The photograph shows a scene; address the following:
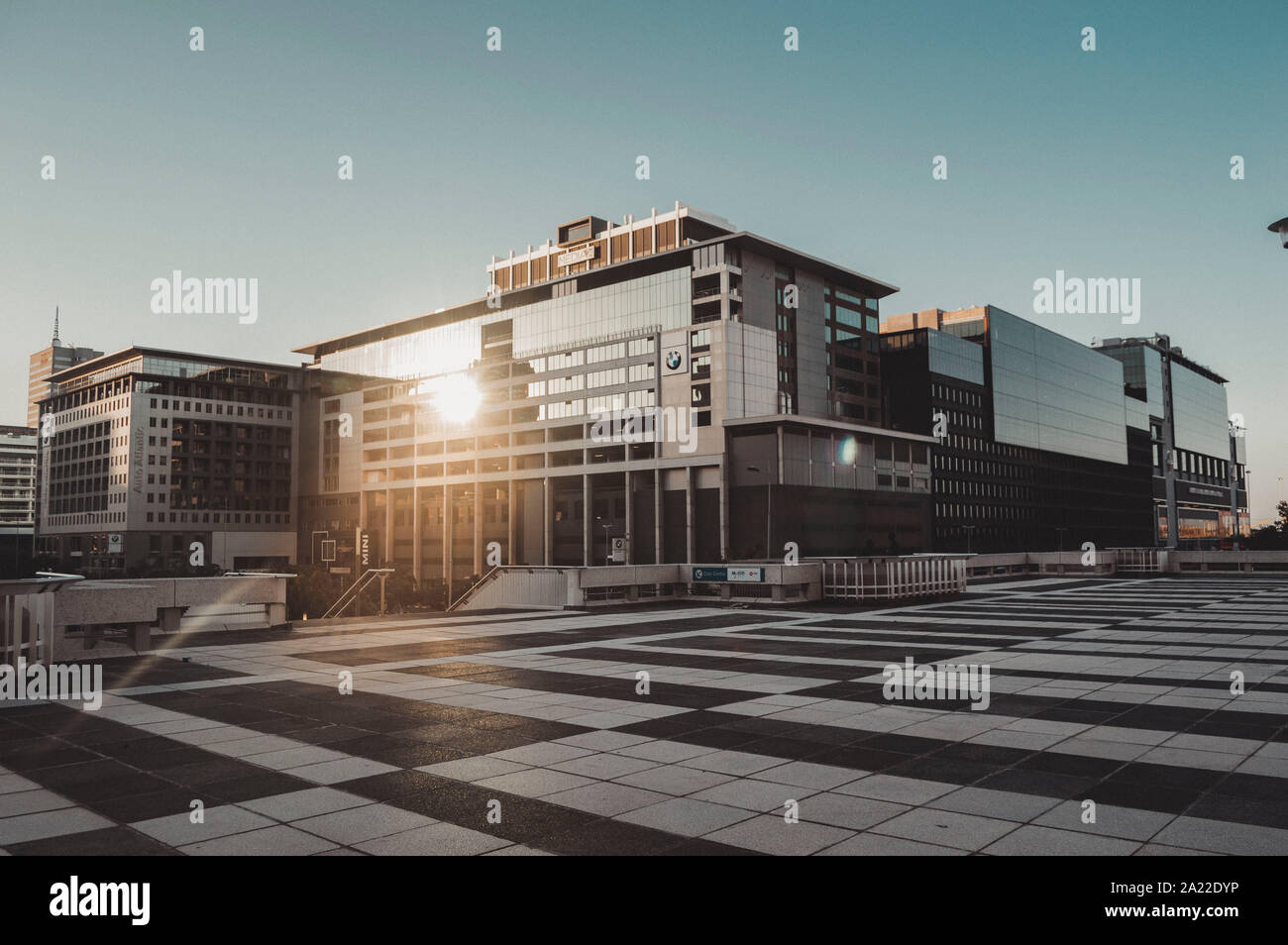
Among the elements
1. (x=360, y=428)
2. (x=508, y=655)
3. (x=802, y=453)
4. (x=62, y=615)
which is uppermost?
(x=360, y=428)

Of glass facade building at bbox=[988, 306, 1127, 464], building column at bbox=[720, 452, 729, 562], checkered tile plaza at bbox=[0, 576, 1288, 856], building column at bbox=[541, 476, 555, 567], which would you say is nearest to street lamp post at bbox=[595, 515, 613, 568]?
building column at bbox=[541, 476, 555, 567]

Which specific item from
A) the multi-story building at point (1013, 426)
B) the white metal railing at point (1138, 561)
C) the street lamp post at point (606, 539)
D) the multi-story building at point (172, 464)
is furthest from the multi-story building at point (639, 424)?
the white metal railing at point (1138, 561)

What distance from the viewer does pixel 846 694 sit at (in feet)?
46.6

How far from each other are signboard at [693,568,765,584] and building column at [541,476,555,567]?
6430cm

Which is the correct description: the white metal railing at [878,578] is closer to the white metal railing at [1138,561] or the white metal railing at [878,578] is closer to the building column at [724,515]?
the white metal railing at [1138,561]

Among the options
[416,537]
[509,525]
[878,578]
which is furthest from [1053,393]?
[878,578]

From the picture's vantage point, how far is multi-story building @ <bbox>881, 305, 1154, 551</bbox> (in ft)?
407

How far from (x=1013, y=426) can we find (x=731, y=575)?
116 metres

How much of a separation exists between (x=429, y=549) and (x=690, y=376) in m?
47.7

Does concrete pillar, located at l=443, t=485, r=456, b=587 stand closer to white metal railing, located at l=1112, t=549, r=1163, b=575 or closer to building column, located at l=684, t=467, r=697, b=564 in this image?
A: building column, located at l=684, t=467, r=697, b=564

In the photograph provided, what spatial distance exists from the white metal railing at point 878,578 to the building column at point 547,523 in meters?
65.2

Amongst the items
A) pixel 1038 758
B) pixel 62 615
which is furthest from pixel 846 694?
pixel 62 615

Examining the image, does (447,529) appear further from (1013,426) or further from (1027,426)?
(1027,426)
